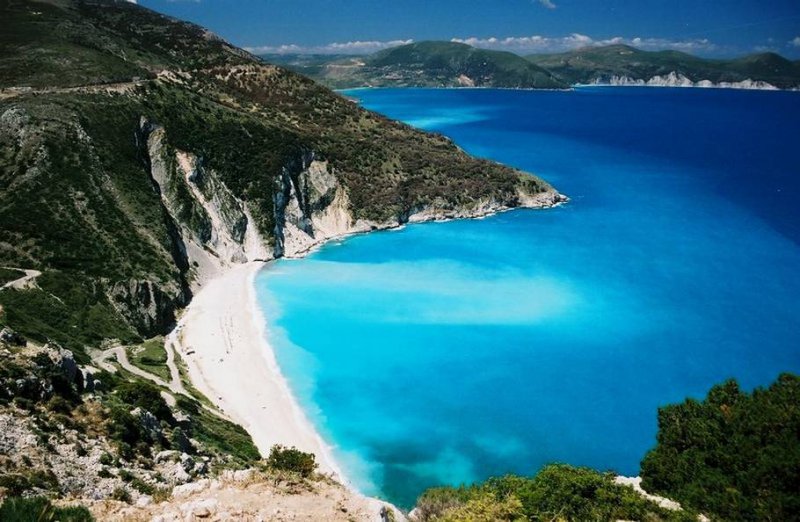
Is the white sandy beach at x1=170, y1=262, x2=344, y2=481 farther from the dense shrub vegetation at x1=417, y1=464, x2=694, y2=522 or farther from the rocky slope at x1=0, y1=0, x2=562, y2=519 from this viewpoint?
the dense shrub vegetation at x1=417, y1=464, x2=694, y2=522

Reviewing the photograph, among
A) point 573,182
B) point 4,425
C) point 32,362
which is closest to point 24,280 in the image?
point 32,362

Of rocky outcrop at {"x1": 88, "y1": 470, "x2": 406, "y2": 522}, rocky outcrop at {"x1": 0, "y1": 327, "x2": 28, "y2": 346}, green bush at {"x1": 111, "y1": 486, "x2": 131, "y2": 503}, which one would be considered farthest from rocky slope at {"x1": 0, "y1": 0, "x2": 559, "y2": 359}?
rocky outcrop at {"x1": 88, "y1": 470, "x2": 406, "y2": 522}

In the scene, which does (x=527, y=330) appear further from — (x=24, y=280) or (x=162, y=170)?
(x=162, y=170)

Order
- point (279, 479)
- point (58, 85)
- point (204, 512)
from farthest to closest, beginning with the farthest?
point (58, 85), point (279, 479), point (204, 512)

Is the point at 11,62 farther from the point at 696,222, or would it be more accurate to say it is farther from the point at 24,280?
the point at 696,222

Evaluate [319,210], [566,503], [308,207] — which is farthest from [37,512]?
[319,210]

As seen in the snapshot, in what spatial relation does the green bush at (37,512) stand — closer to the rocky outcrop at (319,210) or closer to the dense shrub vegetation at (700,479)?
the dense shrub vegetation at (700,479)

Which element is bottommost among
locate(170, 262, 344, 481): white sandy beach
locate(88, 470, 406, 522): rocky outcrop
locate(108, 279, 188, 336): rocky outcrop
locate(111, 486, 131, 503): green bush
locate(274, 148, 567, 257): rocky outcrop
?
locate(170, 262, 344, 481): white sandy beach
